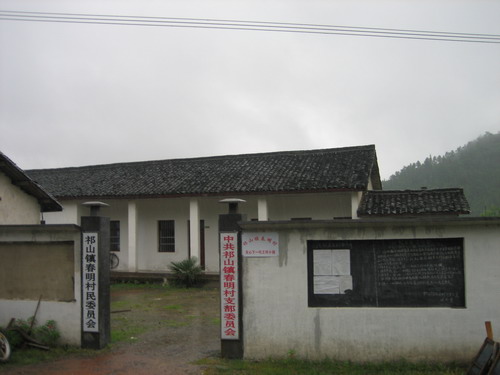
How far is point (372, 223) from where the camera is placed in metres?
6.09

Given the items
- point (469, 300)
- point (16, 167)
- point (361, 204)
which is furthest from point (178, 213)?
point (469, 300)

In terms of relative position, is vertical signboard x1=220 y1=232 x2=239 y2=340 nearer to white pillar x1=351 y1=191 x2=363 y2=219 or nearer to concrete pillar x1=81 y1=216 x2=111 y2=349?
concrete pillar x1=81 y1=216 x2=111 y2=349

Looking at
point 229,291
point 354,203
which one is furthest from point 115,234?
point 229,291

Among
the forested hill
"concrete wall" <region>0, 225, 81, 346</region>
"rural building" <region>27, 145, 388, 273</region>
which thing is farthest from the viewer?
the forested hill

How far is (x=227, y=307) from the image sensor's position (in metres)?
6.37

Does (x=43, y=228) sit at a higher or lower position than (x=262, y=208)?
lower

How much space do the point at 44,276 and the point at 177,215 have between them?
9.65 m

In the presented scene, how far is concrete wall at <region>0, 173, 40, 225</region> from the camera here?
934cm

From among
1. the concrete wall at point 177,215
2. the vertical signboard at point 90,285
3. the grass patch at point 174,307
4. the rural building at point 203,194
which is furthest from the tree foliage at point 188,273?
the vertical signboard at point 90,285

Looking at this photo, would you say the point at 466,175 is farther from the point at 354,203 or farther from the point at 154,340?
the point at 154,340

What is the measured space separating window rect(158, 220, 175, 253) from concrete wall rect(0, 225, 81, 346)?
953 centimetres

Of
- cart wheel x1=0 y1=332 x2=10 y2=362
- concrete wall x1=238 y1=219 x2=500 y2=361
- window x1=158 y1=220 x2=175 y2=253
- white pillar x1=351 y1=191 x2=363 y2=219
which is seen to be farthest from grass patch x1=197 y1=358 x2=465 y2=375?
window x1=158 y1=220 x2=175 y2=253

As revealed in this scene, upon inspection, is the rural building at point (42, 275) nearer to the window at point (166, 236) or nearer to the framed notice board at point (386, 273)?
the framed notice board at point (386, 273)

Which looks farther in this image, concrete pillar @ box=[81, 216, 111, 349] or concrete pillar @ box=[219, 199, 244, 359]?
concrete pillar @ box=[81, 216, 111, 349]
